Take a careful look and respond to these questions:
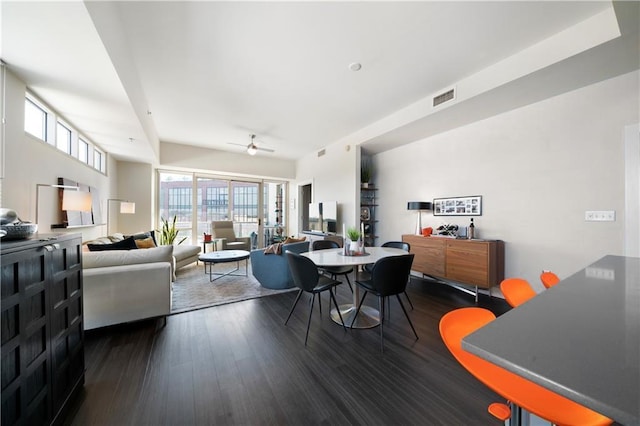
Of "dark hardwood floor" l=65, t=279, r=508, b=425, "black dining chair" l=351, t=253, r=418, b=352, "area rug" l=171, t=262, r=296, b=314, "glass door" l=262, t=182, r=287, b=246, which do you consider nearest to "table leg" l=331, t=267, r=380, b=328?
"dark hardwood floor" l=65, t=279, r=508, b=425

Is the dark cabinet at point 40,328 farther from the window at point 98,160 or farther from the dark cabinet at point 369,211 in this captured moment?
the dark cabinet at point 369,211

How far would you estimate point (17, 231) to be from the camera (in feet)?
4.07

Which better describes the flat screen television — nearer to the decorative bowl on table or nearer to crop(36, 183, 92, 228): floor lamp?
crop(36, 183, 92, 228): floor lamp

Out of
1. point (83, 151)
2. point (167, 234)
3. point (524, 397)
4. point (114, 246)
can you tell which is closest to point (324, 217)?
point (167, 234)

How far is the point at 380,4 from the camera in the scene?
203 cm

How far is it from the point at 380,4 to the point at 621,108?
2.87m

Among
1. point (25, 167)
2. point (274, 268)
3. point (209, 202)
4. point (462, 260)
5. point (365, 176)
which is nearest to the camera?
point (25, 167)

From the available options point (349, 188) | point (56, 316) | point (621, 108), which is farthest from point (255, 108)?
point (621, 108)

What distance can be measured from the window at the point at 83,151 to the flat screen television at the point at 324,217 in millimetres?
4543

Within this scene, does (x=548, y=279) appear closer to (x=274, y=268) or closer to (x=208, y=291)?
(x=274, y=268)

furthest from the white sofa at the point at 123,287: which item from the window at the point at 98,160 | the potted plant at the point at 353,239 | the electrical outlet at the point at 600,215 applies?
the electrical outlet at the point at 600,215

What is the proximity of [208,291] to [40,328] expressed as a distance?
8.39 feet

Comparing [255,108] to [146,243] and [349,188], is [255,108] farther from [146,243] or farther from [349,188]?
[146,243]

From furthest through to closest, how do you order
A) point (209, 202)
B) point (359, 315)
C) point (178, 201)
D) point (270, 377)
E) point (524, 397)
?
point (209, 202)
point (178, 201)
point (359, 315)
point (270, 377)
point (524, 397)
